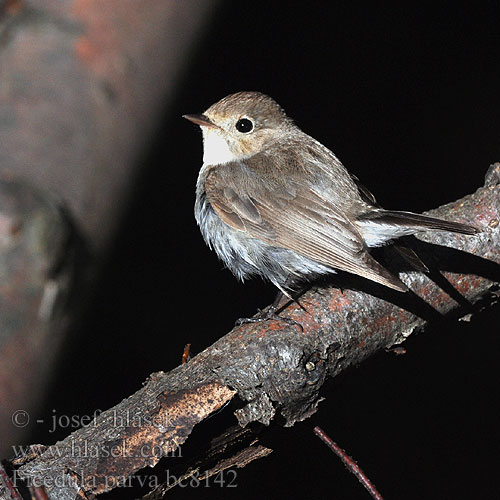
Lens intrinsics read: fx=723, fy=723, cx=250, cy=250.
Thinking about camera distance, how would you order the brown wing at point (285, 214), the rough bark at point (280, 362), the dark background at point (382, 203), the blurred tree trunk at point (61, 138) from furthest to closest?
the dark background at point (382, 203)
the brown wing at point (285, 214)
the rough bark at point (280, 362)
the blurred tree trunk at point (61, 138)

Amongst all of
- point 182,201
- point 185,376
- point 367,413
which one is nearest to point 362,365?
point 185,376

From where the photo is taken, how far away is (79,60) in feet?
7.52

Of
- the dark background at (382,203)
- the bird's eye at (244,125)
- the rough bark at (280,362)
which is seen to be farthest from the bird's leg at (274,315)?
the bird's eye at (244,125)

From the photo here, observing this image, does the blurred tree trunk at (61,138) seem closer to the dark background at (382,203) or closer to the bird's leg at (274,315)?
the bird's leg at (274,315)

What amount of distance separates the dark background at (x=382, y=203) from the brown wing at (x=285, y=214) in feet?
2.05

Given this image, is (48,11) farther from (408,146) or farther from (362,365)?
(408,146)

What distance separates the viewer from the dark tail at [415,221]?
9.20 feet

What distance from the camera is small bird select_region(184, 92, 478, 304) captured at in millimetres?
3219

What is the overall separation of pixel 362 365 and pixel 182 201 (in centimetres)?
270

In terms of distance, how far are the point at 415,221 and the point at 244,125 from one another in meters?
1.25

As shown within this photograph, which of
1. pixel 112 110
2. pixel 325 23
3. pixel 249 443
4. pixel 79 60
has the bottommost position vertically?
pixel 249 443

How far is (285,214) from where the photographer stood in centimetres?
339

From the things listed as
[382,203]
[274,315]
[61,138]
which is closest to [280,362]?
[274,315]

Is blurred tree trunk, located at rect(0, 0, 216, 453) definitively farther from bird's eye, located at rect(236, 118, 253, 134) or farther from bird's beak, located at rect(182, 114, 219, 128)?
bird's eye, located at rect(236, 118, 253, 134)
